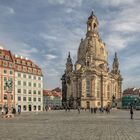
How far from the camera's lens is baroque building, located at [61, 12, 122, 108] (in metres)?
180

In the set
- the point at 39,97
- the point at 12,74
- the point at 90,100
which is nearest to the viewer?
the point at 12,74

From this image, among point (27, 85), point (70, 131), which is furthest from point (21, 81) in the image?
point (70, 131)

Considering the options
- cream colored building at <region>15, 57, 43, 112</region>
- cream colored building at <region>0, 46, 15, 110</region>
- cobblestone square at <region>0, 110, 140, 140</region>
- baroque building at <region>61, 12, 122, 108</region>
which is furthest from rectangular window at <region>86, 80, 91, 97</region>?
cobblestone square at <region>0, 110, 140, 140</region>

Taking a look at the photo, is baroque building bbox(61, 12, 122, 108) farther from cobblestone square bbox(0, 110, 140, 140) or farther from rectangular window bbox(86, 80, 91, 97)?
cobblestone square bbox(0, 110, 140, 140)

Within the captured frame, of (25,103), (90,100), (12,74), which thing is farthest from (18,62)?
(90,100)

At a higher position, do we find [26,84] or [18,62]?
[18,62]

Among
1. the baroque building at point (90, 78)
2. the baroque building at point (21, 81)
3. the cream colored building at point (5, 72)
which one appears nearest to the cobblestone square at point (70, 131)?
the cream colored building at point (5, 72)

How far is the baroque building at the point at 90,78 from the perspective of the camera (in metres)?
180

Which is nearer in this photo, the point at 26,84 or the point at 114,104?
the point at 26,84

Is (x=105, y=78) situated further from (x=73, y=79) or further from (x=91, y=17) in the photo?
(x=91, y=17)

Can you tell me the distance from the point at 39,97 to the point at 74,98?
166ft

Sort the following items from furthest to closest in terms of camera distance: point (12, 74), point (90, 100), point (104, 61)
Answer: point (104, 61), point (90, 100), point (12, 74)

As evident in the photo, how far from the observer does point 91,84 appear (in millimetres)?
180625

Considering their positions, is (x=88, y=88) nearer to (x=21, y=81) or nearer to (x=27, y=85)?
(x=27, y=85)
